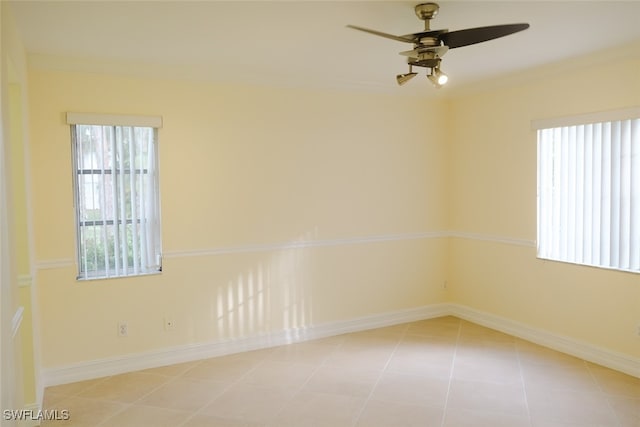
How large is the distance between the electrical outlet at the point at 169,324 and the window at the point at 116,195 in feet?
1.45

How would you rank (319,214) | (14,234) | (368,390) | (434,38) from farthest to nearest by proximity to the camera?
(319,214) → (368,390) → (434,38) → (14,234)

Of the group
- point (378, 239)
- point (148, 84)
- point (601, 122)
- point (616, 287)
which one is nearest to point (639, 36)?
point (601, 122)

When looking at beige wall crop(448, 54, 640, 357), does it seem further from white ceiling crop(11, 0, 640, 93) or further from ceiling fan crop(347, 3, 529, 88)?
ceiling fan crop(347, 3, 529, 88)

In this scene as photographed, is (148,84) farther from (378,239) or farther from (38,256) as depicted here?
(378,239)

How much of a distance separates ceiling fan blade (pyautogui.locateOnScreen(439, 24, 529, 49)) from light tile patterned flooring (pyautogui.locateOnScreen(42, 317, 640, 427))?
2312 millimetres

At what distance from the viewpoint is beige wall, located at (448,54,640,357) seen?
3.97 m

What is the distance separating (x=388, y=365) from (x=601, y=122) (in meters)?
2.63

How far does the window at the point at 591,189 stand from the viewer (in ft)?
12.7

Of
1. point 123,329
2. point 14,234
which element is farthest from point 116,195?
point 14,234

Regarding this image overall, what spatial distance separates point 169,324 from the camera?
168 inches

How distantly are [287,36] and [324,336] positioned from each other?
9.61ft

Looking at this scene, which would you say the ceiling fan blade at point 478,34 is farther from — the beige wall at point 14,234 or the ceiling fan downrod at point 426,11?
the beige wall at point 14,234

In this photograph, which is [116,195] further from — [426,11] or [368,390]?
[426,11]

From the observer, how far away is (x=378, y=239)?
5262 mm
